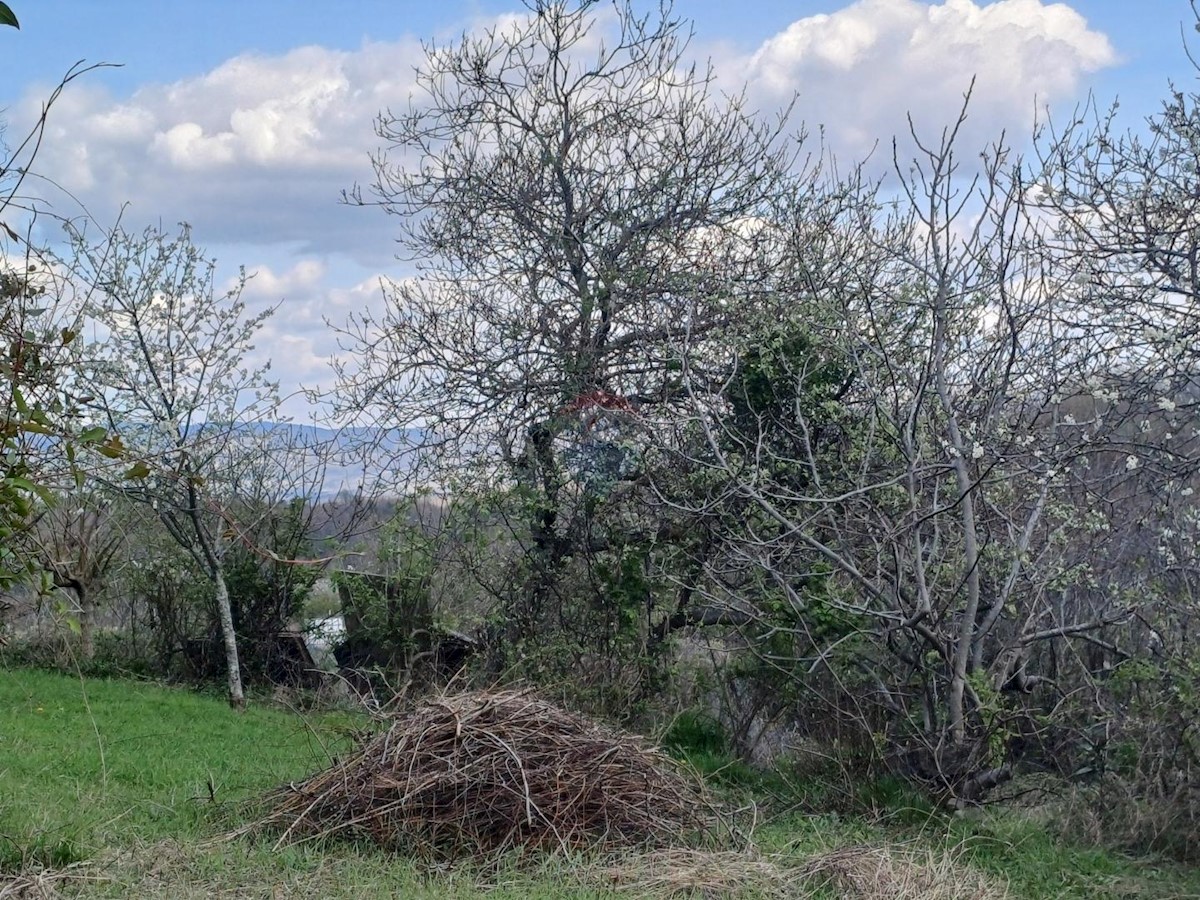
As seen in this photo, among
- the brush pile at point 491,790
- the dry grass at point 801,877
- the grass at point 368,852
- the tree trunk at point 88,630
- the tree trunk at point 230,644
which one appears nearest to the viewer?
the grass at point 368,852

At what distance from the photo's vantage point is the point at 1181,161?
6.71 meters

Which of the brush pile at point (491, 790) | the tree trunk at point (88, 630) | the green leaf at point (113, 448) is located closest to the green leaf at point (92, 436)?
the green leaf at point (113, 448)

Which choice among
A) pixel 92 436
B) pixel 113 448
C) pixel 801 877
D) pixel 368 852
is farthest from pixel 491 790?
pixel 92 436

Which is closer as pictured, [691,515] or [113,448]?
[113,448]

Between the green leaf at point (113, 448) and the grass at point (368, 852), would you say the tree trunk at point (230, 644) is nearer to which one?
the grass at point (368, 852)

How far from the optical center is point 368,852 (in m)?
5.94

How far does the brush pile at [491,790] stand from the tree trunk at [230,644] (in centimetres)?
572

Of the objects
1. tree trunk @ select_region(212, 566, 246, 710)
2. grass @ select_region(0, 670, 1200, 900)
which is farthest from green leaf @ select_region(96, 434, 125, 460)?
tree trunk @ select_region(212, 566, 246, 710)

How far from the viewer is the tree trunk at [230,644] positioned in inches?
469

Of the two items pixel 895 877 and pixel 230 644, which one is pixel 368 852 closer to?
pixel 895 877

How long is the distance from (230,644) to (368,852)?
658 cm

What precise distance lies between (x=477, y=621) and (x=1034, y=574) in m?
5.42

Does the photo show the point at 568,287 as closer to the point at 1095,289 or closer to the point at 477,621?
the point at 477,621

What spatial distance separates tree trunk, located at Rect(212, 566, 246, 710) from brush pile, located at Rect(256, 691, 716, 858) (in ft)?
18.8
